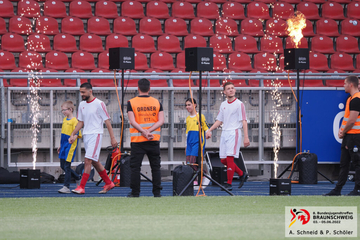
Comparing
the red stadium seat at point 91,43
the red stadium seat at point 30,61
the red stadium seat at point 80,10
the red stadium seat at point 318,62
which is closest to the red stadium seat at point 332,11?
the red stadium seat at point 318,62

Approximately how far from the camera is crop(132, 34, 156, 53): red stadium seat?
43.2 feet

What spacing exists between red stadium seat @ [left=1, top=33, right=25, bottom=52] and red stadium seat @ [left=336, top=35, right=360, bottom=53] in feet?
28.3

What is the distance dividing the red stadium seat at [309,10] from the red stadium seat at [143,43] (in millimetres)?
4672

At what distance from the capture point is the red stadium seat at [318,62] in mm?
13834

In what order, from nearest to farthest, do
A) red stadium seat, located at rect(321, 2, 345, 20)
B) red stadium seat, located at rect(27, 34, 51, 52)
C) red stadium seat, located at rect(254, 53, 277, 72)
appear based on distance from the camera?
red stadium seat, located at rect(27, 34, 51, 52), red stadium seat, located at rect(254, 53, 277, 72), red stadium seat, located at rect(321, 2, 345, 20)

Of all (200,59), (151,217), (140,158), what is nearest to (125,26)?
(200,59)

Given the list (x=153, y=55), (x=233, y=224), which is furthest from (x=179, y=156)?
(x=233, y=224)

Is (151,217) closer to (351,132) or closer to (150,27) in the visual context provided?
(351,132)

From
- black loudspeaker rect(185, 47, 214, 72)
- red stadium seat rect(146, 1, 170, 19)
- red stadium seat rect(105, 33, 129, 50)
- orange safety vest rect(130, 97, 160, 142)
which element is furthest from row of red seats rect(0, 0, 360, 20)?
orange safety vest rect(130, 97, 160, 142)

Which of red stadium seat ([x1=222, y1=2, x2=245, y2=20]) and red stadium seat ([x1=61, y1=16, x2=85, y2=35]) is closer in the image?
red stadium seat ([x1=61, y1=16, x2=85, y2=35])

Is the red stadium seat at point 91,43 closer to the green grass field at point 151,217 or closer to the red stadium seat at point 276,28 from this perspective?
the red stadium seat at point 276,28

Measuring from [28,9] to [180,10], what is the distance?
4071 mm

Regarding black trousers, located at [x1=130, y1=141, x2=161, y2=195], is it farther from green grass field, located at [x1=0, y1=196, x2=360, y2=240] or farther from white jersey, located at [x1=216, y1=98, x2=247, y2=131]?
white jersey, located at [x1=216, y1=98, x2=247, y2=131]

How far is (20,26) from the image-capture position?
13094 millimetres
